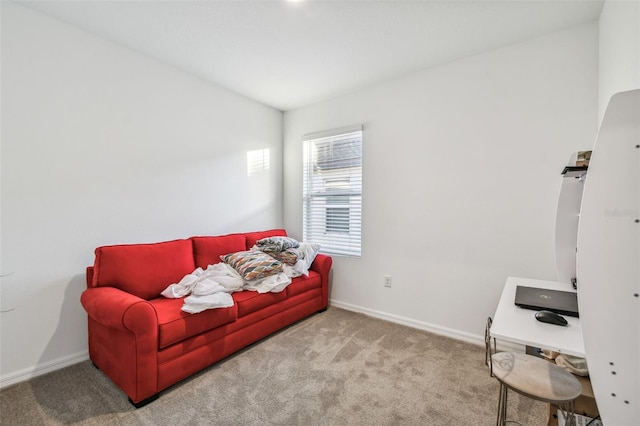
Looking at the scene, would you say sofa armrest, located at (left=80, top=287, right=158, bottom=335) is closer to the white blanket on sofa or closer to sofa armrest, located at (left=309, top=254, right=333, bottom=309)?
the white blanket on sofa

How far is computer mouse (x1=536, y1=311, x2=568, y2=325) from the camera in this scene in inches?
44.8

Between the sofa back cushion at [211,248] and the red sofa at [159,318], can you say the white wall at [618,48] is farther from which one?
the sofa back cushion at [211,248]

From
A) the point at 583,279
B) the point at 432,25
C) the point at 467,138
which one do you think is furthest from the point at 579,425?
the point at 432,25

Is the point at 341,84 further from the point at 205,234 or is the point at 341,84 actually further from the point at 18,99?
the point at 18,99

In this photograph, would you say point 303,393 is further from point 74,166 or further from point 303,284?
point 74,166

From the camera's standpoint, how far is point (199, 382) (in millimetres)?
1983

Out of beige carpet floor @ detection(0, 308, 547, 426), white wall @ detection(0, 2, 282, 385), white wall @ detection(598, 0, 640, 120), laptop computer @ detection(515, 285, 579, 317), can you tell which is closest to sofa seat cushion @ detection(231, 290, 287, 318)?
beige carpet floor @ detection(0, 308, 547, 426)

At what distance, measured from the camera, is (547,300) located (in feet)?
4.54

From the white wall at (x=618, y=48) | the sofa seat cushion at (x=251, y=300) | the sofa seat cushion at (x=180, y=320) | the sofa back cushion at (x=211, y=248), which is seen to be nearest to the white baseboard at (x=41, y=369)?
the sofa seat cushion at (x=180, y=320)

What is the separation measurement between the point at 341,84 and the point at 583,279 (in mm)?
2812

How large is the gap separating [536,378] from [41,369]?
3.02 meters

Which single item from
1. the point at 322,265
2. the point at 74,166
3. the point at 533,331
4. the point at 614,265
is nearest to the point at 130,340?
the point at 74,166

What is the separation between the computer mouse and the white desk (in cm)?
1

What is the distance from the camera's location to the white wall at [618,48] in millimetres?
1304
